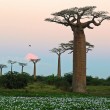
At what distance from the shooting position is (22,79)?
137 ft

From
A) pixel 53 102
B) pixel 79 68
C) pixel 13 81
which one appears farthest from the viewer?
pixel 13 81

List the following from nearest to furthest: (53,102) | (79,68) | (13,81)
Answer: (53,102), (79,68), (13,81)

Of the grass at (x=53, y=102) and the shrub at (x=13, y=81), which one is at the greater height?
the shrub at (x=13, y=81)

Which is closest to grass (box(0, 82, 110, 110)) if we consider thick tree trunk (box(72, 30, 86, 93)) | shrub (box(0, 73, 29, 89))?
thick tree trunk (box(72, 30, 86, 93))

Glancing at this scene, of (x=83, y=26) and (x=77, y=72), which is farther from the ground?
(x=83, y=26)

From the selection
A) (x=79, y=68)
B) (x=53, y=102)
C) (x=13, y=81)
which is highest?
(x=79, y=68)

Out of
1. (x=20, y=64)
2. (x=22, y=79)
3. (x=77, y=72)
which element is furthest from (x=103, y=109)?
(x=20, y=64)

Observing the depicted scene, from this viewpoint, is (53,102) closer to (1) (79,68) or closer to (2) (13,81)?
(1) (79,68)

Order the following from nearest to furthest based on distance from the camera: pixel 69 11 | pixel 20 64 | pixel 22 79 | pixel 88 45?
pixel 69 11, pixel 22 79, pixel 88 45, pixel 20 64

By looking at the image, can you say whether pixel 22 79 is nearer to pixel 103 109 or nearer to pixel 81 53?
pixel 81 53

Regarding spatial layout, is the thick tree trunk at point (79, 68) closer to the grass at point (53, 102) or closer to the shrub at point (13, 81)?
the shrub at point (13, 81)

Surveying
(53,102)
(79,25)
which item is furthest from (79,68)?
(53,102)

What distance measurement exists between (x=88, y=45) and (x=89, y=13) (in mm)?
25118

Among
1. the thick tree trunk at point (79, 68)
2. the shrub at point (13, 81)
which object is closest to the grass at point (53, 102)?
the thick tree trunk at point (79, 68)
